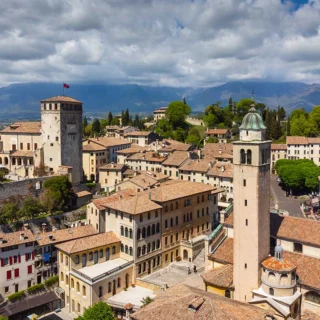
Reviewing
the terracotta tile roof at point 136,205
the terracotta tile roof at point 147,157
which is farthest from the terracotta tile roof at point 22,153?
the terracotta tile roof at point 136,205

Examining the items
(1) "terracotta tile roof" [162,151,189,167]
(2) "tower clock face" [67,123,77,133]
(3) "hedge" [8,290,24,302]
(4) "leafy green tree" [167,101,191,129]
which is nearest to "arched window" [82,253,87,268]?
(3) "hedge" [8,290,24,302]

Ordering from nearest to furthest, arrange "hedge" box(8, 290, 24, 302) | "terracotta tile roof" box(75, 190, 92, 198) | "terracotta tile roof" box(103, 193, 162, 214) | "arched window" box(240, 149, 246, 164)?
"arched window" box(240, 149, 246, 164) < "hedge" box(8, 290, 24, 302) < "terracotta tile roof" box(103, 193, 162, 214) < "terracotta tile roof" box(75, 190, 92, 198)

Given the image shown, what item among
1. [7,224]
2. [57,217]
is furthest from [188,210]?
[7,224]

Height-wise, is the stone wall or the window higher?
the stone wall

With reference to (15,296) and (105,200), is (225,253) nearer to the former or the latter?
(105,200)

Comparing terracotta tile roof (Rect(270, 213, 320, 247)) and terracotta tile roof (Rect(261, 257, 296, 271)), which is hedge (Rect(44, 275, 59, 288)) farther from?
terracotta tile roof (Rect(270, 213, 320, 247))

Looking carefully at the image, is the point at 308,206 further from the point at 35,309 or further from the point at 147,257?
the point at 35,309
